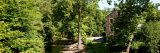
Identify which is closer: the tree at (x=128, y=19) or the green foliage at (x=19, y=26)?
the green foliage at (x=19, y=26)

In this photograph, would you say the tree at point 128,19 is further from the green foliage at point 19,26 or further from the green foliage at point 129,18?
the green foliage at point 19,26

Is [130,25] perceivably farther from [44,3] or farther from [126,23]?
[44,3]

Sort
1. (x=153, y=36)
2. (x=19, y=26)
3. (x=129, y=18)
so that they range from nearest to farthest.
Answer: (x=19, y=26)
(x=153, y=36)
(x=129, y=18)

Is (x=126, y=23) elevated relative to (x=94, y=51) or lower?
elevated

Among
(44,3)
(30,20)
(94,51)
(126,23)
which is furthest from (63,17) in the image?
(30,20)

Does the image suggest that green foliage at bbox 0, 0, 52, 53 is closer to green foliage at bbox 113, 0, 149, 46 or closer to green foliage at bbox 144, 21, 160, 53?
green foliage at bbox 113, 0, 149, 46

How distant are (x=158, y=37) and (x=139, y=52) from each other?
3850mm

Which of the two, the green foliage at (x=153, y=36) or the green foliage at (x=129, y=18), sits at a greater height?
the green foliage at (x=129, y=18)

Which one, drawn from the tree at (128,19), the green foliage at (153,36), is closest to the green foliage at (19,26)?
the tree at (128,19)

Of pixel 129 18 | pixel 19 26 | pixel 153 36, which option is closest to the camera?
pixel 19 26

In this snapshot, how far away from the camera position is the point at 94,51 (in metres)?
49.1

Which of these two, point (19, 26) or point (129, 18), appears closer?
point (19, 26)

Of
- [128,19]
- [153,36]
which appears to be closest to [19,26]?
[128,19]

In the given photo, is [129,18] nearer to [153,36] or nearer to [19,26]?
[153,36]
